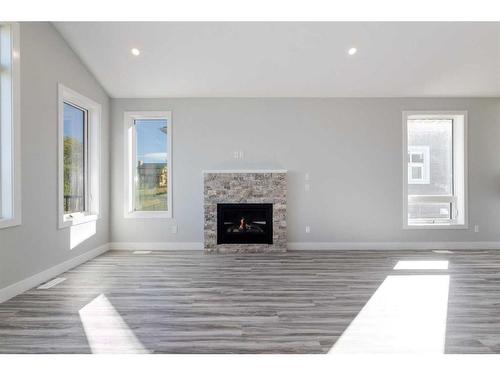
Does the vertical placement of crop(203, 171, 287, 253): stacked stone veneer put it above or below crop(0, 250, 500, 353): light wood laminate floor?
above

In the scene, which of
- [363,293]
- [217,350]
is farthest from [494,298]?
[217,350]

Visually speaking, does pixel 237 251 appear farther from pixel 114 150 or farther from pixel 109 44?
pixel 109 44

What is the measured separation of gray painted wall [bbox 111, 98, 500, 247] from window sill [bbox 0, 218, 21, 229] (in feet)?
8.49

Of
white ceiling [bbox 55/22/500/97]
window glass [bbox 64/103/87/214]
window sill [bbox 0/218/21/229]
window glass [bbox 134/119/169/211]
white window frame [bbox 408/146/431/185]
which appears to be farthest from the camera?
white window frame [bbox 408/146/431/185]

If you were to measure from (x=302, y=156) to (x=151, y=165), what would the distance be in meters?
2.62

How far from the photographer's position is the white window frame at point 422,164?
6.72 metres

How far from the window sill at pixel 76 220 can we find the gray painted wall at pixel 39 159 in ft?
0.30

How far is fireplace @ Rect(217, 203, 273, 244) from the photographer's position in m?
6.37

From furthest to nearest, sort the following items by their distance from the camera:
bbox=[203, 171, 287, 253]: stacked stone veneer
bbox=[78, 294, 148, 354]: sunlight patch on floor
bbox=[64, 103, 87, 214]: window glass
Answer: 1. bbox=[203, 171, 287, 253]: stacked stone veneer
2. bbox=[64, 103, 87, 214]: window glass
3. bbox=[78, 294, 148, 354]: sunlight patch on floor

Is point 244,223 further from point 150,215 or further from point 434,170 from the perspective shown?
point 434,170

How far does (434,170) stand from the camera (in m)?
6.79

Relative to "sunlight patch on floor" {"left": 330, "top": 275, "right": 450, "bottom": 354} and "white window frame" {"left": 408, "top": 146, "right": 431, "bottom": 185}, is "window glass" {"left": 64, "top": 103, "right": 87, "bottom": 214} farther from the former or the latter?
"white window frame" {"left": 408, "top": 146, "right": 431, "bottom": 185}

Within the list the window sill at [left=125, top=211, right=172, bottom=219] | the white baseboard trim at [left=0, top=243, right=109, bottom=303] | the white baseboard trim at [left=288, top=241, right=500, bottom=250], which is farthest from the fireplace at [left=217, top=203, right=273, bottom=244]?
the white baseboard trim at [left=0, top=243, right=109, bottom=303]

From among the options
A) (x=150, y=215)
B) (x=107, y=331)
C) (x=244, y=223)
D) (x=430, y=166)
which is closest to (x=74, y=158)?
(x=150, y=215)
